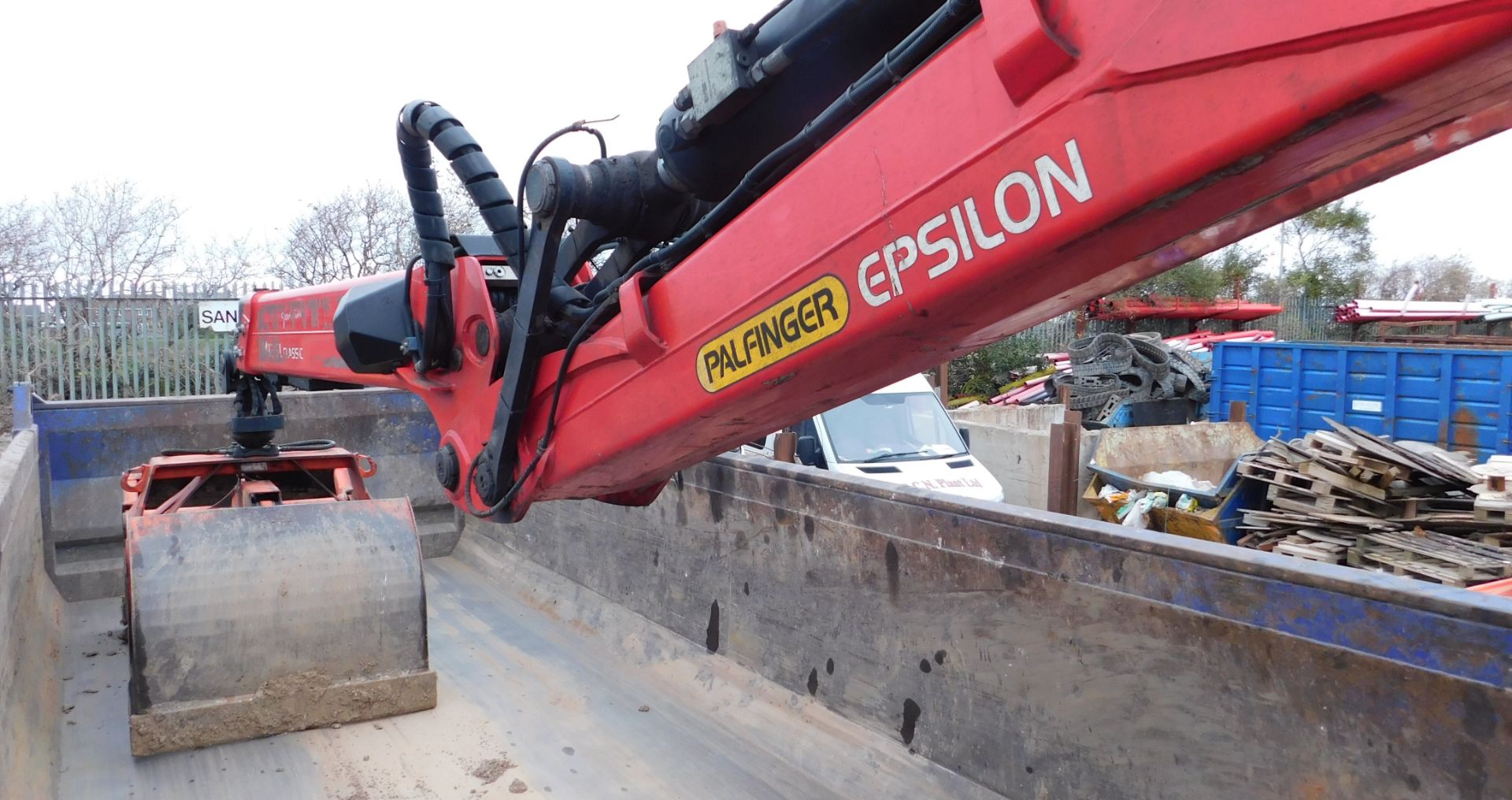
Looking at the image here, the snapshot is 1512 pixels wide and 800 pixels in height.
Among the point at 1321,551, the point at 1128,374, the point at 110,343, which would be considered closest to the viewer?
the point at 1321,551

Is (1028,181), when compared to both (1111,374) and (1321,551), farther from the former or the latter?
(1111,374)

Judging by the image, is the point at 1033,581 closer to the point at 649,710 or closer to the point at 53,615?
the point at 649,710

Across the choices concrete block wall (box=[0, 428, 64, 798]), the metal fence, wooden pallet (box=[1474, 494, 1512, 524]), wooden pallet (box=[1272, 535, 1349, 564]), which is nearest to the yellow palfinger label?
concrete block wall (box=[0, 428, 64, 798])

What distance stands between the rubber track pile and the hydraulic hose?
12582mm

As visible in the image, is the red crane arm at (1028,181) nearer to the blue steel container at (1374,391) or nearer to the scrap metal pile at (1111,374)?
the blue steel container at (1374,391)

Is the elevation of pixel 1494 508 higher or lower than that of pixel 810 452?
lower

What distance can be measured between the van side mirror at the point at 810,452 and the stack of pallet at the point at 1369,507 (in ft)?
10.7

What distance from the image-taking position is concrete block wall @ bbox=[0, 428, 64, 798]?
321 cm

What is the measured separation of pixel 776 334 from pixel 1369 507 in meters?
6.97

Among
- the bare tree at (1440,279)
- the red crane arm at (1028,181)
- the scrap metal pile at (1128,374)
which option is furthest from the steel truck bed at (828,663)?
the bare tree at (1440,279)

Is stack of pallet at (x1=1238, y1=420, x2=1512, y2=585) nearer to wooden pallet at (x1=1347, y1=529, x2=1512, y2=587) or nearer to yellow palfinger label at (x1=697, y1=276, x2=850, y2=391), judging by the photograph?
wooden pallet at (x1=1347, y1=529, x2=1512, y2=587)

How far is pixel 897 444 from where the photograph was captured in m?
8.11

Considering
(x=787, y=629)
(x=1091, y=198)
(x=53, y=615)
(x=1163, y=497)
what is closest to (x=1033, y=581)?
(x=787, y=629)

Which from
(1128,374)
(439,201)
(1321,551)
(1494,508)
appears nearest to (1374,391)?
(1128,374)
